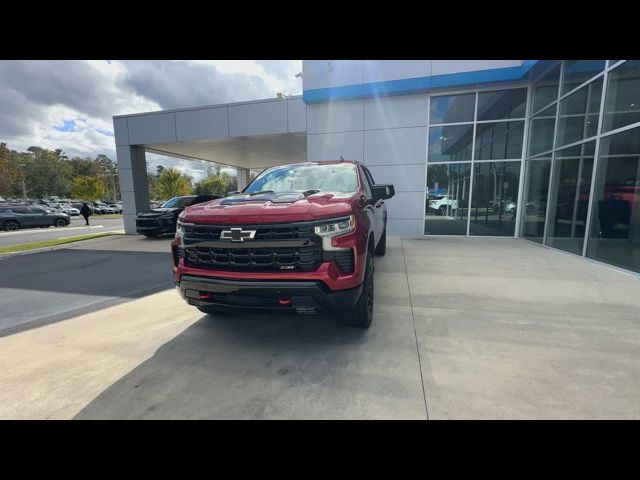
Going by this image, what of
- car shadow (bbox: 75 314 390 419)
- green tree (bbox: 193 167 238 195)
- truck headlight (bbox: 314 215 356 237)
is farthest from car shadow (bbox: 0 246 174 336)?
green tree (bbox: 193 167 238 195)

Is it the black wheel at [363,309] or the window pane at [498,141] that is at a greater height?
the window pane at [498,141]

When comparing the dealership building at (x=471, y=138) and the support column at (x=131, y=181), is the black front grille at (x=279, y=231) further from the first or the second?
the support column at (x=131, y=181)

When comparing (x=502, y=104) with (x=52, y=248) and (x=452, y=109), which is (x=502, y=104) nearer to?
(x=452, y=109)

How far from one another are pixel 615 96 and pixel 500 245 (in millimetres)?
3942

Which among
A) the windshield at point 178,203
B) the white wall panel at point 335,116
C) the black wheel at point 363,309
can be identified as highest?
the white wall panel at point 335,116

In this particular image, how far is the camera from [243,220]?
254 centimetres

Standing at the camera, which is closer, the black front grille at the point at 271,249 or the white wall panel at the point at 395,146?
the black front grille at the point at 271,249

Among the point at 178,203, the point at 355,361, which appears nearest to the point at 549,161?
the point at 355,361

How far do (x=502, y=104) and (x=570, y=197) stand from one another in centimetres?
380

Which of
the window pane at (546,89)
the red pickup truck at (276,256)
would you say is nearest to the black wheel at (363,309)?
the red pickup truck at (276,256)

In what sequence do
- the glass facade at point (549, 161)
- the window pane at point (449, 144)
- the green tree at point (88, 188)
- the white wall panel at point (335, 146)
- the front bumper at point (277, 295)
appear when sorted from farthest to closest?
the green tree at point (88, 188), the white wall panel at point (335, 146), the window pane at point (449, 144), the glass facade at point (549, 161), the front bumper at point (277, 295)

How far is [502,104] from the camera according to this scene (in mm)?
9109

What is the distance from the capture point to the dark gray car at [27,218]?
19625 millimetres

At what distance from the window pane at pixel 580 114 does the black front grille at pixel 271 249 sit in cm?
758
